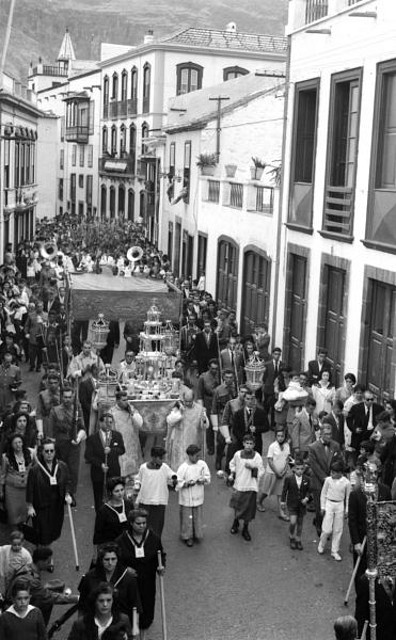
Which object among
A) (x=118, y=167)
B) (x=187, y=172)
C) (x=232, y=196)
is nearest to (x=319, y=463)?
(x=232, y=196)

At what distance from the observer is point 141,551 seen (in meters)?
8.86

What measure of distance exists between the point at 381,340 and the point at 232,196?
11336 mm

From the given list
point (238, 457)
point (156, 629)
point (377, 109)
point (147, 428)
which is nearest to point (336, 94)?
point (377, 109)

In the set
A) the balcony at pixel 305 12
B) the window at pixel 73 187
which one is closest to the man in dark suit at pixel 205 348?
the balcony at pixel 305 12

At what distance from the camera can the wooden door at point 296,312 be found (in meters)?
19.7

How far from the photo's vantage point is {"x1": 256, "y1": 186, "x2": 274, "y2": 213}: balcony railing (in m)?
22.8

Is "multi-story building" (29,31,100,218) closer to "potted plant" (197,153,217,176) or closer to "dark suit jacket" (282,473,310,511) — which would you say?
"potted plant" (197,153,217,176)

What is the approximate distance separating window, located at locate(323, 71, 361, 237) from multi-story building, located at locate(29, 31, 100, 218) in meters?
42.3

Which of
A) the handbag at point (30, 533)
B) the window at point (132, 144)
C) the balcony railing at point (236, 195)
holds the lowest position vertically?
the handbag at point (30, 533)

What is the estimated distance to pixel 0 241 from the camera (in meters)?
36.8

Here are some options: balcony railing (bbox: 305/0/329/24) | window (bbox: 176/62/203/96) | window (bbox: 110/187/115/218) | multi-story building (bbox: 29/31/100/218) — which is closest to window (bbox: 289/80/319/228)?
balcony railing (bbox: 305/0/329/24)

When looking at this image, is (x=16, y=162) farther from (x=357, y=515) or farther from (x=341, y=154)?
(x=357, y=515)

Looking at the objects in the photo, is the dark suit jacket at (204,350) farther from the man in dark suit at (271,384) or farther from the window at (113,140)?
the window at (113,140)

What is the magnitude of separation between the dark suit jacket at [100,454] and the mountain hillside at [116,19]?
158647 millimetres
